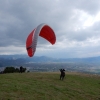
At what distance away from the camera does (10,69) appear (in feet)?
138

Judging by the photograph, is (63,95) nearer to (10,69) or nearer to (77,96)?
(77,96)

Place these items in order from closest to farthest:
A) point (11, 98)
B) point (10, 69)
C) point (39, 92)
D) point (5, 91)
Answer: point (11, 98)
point (5, 91)
point (39, 92)
point (10, 69)

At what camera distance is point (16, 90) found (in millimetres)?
16219

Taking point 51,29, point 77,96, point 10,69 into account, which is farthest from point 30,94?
point 10,69

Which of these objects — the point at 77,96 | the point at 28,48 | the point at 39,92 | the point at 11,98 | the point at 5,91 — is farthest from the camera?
the point at 77,96

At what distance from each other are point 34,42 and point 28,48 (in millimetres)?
626

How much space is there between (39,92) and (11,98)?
12.1 feet

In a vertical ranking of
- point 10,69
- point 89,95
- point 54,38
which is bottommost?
point 89,95

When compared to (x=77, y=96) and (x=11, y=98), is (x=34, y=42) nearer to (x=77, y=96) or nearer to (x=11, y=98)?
(x=11, y=98)

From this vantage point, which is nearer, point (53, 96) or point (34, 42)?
point (34, 42)

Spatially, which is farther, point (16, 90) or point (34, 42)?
point (16, 90)

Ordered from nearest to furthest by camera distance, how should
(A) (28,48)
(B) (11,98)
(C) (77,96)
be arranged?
1. (A) (28,48)
2. (B) (11,98)
3. (C) (77,96)

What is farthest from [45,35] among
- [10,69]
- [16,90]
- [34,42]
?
[10,69]

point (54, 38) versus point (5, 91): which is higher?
point (54, 38)
